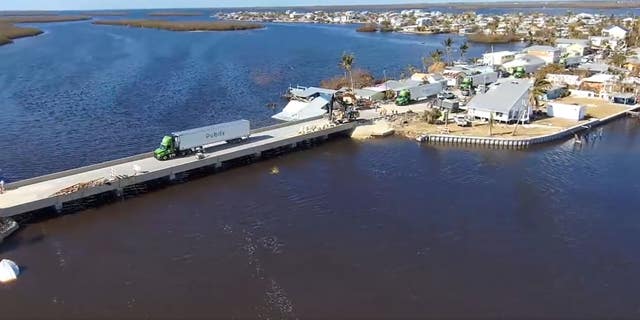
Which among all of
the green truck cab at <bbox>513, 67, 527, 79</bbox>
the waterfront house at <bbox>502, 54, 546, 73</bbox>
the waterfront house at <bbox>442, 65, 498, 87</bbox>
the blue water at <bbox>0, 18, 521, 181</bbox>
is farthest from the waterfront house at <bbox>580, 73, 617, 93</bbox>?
the blue water at <bbox>0, 18, 521, 181</bbox>

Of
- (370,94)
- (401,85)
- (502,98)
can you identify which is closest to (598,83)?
(502,98)

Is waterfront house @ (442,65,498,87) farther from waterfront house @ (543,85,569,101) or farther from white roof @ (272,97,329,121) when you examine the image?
white roof @ (272,97,329,121)

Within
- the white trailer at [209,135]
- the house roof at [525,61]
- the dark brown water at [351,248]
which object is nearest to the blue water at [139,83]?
the white trailer at [209,135]

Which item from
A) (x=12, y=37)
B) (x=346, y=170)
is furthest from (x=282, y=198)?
(x=12, y=37)

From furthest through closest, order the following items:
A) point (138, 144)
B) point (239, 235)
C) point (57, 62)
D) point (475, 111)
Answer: point (57, 62), point (475, 111), point (138, 144), point (239, 235)

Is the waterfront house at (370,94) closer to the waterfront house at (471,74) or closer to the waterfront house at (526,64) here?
the waterfront house at (471,74)

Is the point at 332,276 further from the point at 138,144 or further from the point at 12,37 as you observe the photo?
the point at 12,37
